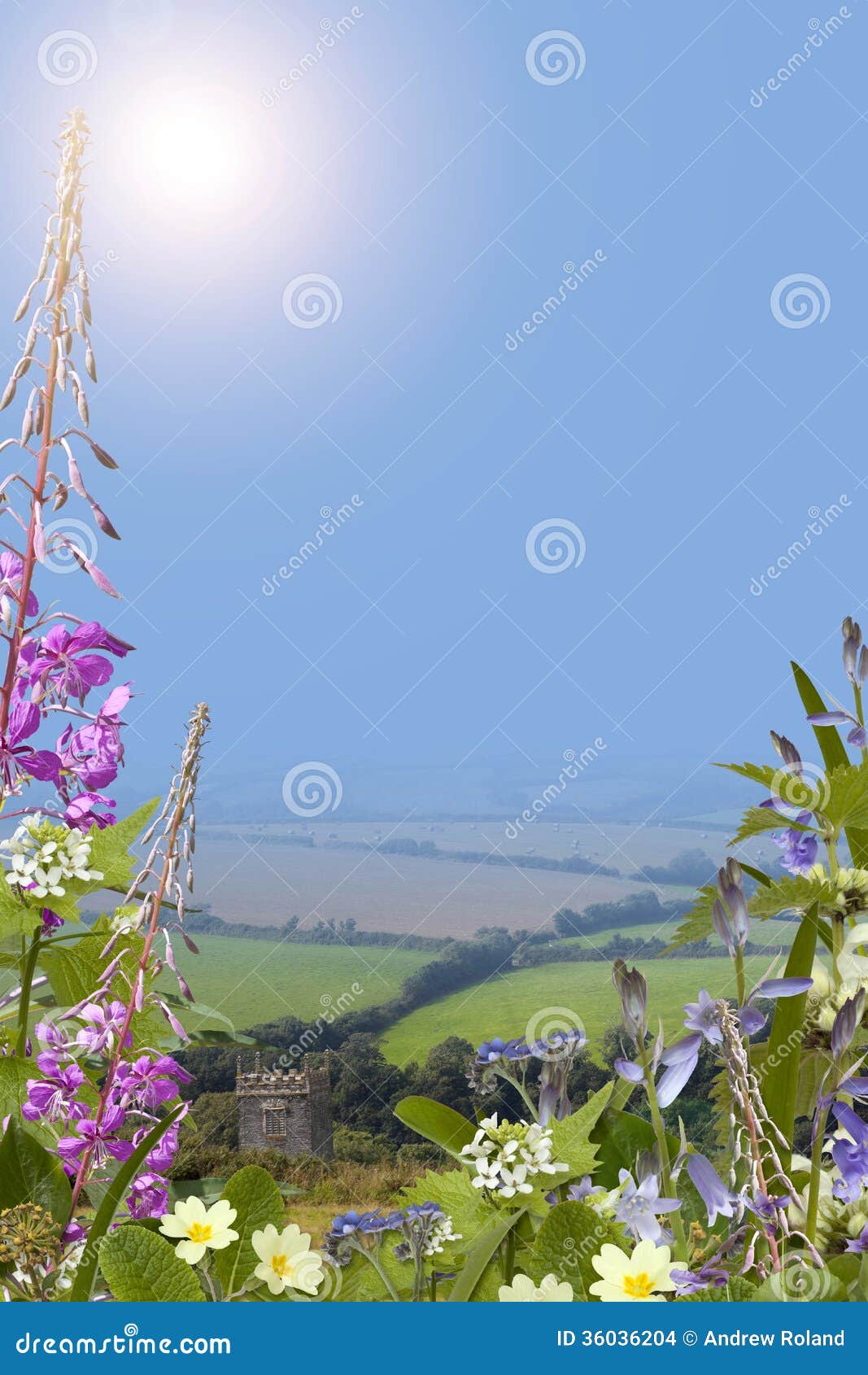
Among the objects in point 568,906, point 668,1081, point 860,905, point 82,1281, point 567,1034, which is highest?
point 860,905

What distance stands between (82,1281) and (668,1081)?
0.41 meters

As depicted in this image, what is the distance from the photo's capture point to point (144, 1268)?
2.24 feet

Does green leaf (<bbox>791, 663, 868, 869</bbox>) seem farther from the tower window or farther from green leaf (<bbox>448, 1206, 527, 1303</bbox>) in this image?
the tower window

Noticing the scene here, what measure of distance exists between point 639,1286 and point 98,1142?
1.53 ft

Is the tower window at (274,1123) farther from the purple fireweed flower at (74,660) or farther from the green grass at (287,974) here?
the purple fireweed flower at (74,660)

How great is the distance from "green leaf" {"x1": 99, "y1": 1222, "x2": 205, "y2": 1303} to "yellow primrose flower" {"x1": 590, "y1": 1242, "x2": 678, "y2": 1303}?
0.26 meters

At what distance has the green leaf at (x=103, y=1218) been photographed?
675 mm

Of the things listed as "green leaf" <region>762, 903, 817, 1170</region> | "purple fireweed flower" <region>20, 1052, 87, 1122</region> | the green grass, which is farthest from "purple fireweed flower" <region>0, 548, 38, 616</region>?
the green grass

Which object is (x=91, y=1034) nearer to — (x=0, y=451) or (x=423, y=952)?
(x=0, y=451)

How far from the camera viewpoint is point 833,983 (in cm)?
111

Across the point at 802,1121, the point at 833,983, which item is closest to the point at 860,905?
the point at 833,983

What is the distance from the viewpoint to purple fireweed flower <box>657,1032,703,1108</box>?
2.37ft

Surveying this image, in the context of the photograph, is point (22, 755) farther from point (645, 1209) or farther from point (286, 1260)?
point (645, 1209)

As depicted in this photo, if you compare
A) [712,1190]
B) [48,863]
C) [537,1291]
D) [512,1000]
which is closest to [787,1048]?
[712,1190]
